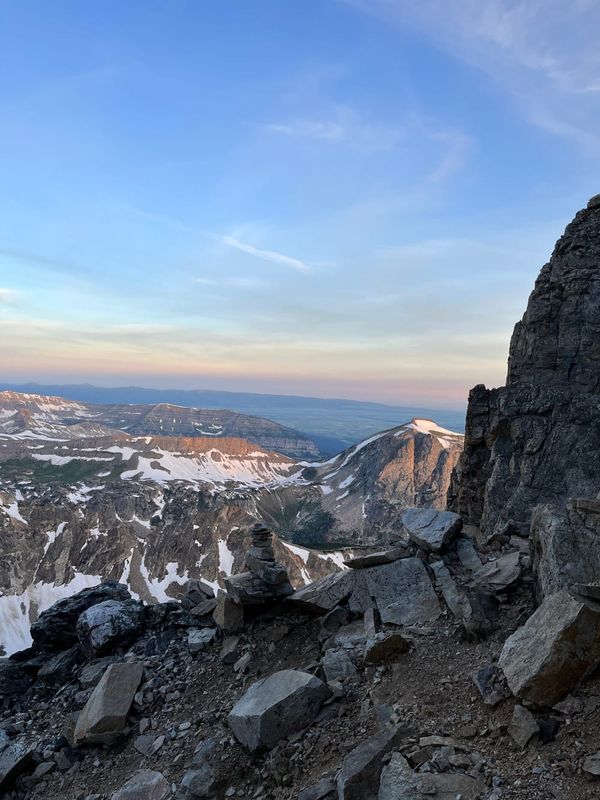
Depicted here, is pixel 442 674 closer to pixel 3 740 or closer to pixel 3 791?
pixel 3 791

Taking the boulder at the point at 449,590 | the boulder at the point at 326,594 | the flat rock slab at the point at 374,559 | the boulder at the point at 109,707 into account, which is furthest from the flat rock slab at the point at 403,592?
the boulder at the point at 109,707

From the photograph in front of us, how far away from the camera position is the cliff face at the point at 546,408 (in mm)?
39562

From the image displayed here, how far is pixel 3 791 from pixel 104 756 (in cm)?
296

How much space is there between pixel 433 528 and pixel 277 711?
9190 millimetres

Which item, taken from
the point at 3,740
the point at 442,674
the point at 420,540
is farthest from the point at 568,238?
the point at 3,740

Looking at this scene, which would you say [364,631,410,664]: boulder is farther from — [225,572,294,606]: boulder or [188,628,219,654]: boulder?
[188,628,219,654]: boulder

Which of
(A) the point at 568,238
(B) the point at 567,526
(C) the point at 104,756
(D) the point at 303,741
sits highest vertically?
(A) the point at 568,238

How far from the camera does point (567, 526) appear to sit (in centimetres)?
1355

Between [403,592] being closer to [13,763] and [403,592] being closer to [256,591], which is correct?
[256,591]

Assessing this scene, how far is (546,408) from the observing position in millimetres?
43719

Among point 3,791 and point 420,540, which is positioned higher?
point 420,540

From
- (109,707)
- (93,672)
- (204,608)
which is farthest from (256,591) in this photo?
(93,672)

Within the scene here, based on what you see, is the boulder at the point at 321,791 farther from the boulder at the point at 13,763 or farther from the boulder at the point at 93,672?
the boulder at the point at 93,672

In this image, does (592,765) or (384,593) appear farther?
(384,593)
